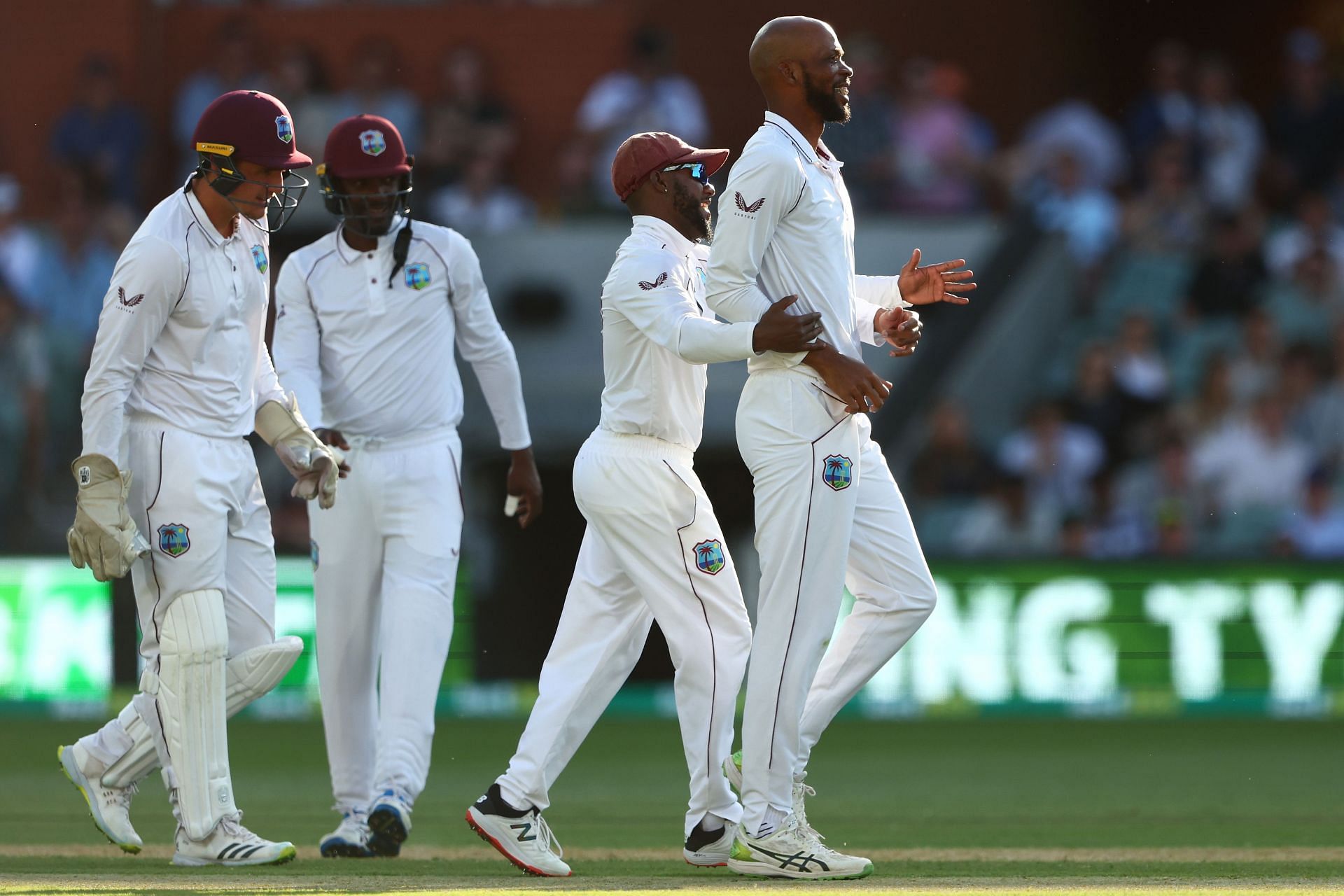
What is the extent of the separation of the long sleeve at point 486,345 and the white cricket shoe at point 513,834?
1.70m

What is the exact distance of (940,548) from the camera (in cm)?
1208

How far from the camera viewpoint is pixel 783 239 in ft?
19.3

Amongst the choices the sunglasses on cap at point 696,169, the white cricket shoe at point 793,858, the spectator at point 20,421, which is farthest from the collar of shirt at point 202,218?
the spectator at point 20,421

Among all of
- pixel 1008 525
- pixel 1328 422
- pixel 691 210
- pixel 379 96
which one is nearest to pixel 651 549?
pixel 691 210

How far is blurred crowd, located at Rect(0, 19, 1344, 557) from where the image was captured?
503 inches

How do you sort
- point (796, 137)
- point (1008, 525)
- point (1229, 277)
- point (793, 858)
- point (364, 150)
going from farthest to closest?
point (1229, 277)
point (1008, 525)
point (364, 150)
point (796, 137)
point (793, 858)

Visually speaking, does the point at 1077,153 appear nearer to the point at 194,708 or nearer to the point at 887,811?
the point at 887,811

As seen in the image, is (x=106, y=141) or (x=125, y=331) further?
(x=106, y=141)

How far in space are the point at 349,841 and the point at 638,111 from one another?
9.15m

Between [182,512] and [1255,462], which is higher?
[182,512]

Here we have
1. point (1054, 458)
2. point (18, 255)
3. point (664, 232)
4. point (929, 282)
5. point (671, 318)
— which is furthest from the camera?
point (18, 255)

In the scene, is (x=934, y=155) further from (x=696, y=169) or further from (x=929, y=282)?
(x=696, y=169)

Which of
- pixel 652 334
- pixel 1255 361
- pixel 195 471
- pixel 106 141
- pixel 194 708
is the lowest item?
pixel 194 708

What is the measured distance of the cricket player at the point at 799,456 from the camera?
18.9 feet
